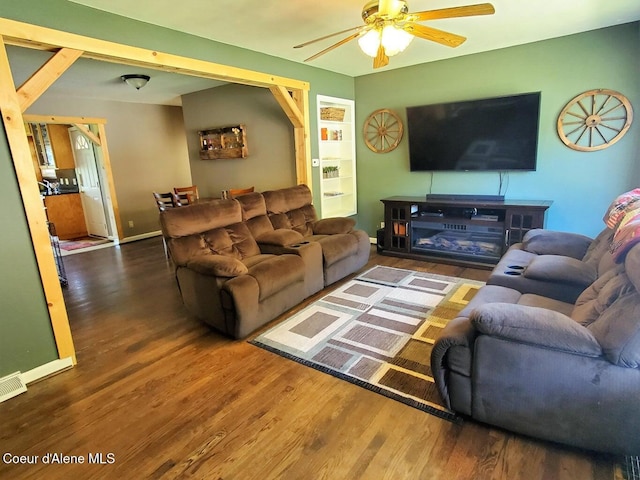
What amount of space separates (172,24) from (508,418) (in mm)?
3660

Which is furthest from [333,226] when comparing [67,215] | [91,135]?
[67,215]

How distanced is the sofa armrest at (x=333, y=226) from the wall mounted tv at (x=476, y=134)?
1.46 meters

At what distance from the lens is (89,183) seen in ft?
22.7

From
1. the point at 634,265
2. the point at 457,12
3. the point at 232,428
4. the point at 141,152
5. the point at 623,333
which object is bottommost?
the point at 232,428

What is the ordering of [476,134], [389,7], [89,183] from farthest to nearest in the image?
[89,183], [476,134], [389,7]

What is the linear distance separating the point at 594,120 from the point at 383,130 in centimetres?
248

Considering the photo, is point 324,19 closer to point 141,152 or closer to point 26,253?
point 26,253

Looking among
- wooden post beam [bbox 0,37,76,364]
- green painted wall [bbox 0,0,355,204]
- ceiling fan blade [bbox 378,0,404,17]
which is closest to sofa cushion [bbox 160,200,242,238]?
wooden post beam [bbox 0,37,76,364]

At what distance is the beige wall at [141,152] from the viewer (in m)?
6.34

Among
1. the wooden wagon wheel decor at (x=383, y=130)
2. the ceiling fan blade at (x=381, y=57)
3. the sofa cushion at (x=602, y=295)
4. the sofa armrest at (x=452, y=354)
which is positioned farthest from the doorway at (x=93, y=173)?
the sofa cushion at (x=602, y=295)

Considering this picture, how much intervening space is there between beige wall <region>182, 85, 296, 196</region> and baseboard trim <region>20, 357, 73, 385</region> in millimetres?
3362

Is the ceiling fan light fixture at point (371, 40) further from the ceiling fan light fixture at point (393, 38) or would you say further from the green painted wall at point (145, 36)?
the green painted wall at point (145, 36)

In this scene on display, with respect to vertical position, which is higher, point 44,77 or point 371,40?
point 371,40

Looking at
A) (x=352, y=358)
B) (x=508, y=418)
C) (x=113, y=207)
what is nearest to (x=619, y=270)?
(x=508, y=418)
